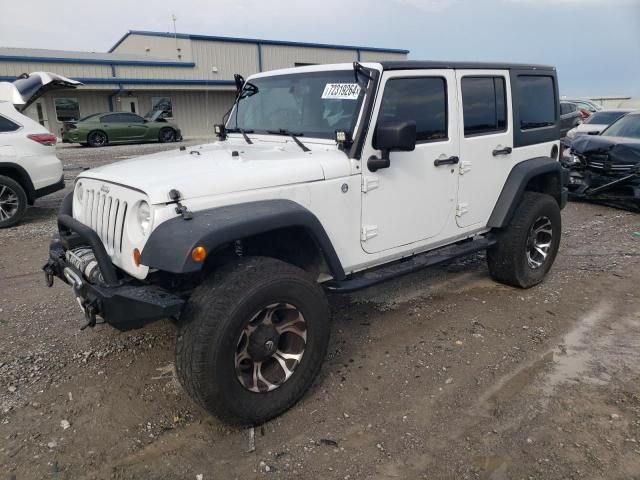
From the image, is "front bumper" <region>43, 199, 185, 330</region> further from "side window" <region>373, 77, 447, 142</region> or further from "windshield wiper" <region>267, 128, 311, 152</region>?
"side window" <region>373, 77, 447, 142</region>

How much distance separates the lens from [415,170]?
376cm

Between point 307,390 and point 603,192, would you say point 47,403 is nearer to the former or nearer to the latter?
point 307,390

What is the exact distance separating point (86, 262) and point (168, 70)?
27.2 meters

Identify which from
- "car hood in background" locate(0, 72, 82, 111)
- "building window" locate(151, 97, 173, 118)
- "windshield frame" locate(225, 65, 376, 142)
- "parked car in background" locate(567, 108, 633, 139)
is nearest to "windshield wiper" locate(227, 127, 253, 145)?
"windshield frame" locate(225, 65, 376, 142)

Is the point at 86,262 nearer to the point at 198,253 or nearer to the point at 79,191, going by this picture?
the point at 79,191

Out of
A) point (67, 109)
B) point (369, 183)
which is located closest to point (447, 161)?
point (369, 183)

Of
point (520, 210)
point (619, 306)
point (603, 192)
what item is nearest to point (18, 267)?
point (520, 210)

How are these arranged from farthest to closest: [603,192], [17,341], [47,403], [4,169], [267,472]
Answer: [603,192] → [4,169] → [17,341] → [47,403] → [267,472]

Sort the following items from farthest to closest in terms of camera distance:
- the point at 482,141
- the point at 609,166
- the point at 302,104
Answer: the point at 609,166
the point at 482,141
the point at 302,104

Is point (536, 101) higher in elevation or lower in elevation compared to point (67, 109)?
lower

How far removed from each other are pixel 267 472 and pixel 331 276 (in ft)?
4.32

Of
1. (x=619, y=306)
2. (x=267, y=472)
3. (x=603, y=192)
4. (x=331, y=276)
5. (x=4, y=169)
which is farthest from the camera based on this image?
(x=603, y=192)

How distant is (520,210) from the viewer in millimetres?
4785

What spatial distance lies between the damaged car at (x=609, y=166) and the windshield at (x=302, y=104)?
5.88 metres
